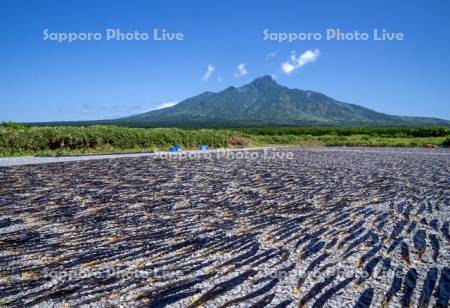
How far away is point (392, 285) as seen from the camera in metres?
4.62

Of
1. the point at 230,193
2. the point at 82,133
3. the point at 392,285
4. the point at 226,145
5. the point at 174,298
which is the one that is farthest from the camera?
the point at 226,145

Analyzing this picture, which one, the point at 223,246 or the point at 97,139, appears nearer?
the point at 223,246

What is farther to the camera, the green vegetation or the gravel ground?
the green vegetation

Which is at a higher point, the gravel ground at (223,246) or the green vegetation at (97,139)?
the green vegetation at (97,139)

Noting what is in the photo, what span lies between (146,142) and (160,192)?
2117 centimetres

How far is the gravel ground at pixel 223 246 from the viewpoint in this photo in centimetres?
434

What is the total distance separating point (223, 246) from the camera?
598 cm

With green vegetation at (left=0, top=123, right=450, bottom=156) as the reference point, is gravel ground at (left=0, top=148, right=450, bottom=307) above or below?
below

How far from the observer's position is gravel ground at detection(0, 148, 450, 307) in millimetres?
4344

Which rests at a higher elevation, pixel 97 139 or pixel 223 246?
pixel 97 139

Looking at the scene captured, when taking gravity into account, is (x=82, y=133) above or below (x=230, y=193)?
above

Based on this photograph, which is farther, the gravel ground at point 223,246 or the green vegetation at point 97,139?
the green vegetation at point 97,139

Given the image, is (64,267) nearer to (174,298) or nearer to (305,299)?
(174,298)

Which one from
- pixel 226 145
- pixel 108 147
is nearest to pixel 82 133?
pixel 108 147
